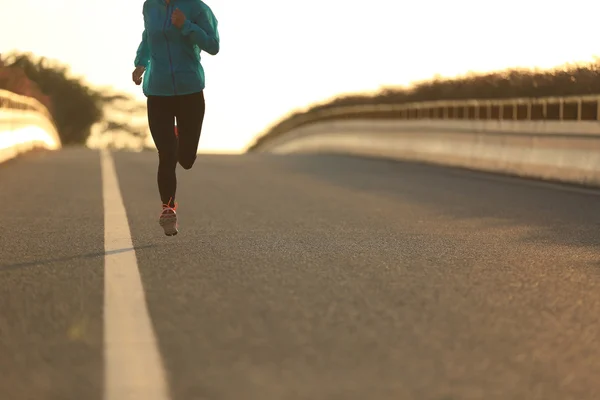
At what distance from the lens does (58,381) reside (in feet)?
14.4

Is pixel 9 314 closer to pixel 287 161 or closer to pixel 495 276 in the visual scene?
pixel 495 276

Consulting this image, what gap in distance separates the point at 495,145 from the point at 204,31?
1010 cm

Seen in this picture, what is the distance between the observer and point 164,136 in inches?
375

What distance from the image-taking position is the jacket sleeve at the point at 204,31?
918cm

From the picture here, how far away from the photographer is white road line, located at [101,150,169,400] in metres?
4.29

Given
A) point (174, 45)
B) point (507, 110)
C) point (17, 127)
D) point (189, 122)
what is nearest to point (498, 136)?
point (507, 110)

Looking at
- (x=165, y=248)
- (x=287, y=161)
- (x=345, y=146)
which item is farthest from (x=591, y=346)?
(x=345, y=146)

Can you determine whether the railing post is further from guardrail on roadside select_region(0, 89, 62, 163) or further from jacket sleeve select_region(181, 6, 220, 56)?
jacket sleeve select_region(181, 6, 220, 56)

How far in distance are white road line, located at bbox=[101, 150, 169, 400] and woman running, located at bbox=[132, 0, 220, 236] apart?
96cm

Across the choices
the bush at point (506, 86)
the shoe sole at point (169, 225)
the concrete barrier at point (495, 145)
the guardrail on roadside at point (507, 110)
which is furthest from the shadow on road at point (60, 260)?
the bush at point (506, 86)

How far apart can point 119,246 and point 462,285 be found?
2.83 meters

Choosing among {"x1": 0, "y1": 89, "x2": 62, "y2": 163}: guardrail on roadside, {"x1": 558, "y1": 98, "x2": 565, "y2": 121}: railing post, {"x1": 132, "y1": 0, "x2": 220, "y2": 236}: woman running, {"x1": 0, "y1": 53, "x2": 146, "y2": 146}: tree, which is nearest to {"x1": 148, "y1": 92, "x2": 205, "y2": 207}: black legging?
{"x1": 132, "y1": 0, "x2": 220, "y2": 236}: woman running

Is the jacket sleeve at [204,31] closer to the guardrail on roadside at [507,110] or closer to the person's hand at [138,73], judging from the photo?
the person's hand at [138,73]

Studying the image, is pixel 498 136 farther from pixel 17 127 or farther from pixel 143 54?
pixel 17 127
